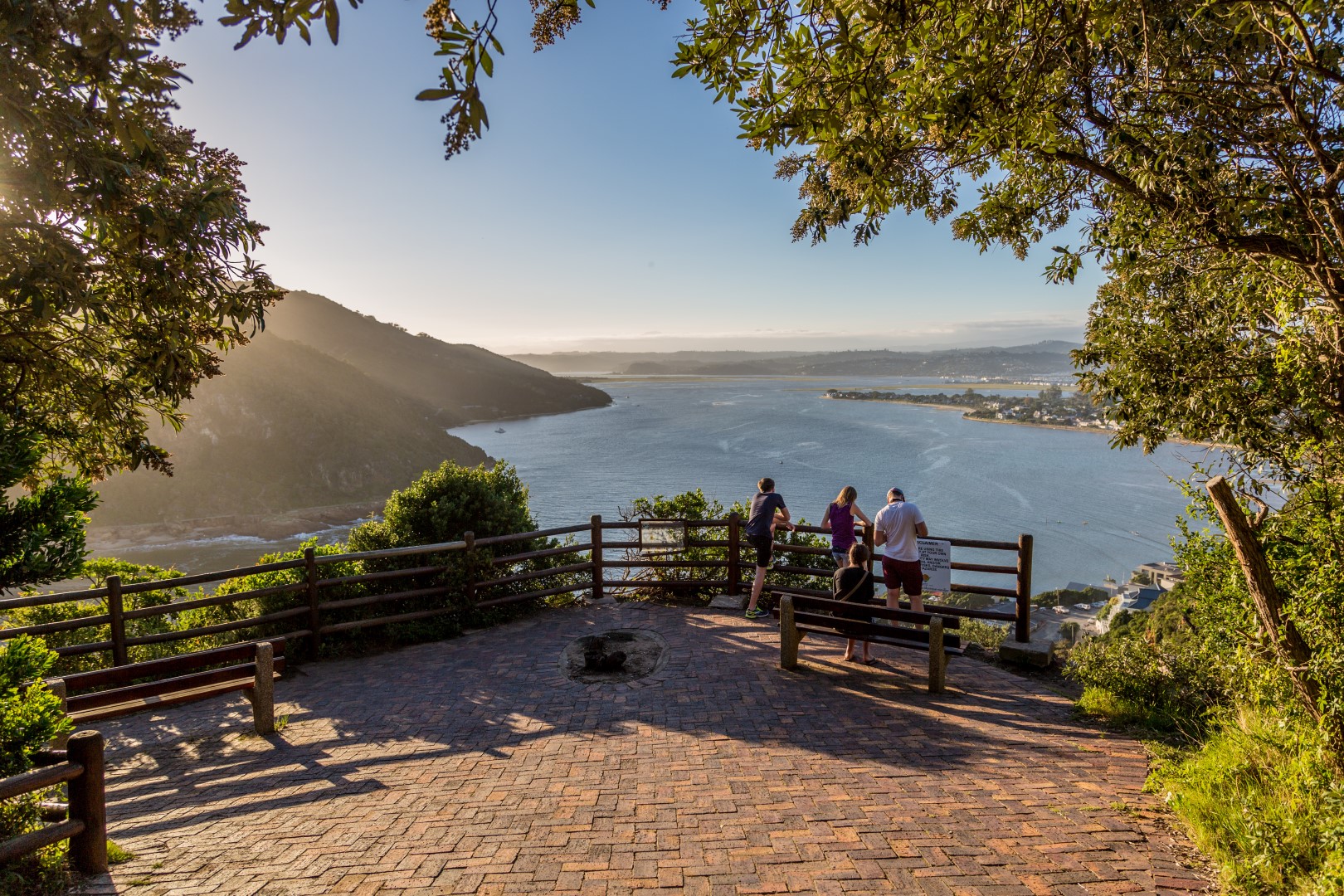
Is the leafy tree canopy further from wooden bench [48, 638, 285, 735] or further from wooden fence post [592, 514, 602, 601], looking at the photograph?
wooden fence post [592, 514, 602, 601]

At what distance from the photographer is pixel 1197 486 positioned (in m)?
4.83

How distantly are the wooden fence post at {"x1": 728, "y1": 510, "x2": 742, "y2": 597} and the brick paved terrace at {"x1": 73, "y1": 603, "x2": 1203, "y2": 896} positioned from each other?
2.34 m

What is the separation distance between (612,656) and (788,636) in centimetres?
206

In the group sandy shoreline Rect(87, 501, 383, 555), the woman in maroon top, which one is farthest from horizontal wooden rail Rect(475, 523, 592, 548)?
sandy shoreline Rect(87, 501, 383, 555)

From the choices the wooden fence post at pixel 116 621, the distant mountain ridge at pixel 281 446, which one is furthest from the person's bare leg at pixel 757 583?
the distant mountain ridge at pixel 281 446

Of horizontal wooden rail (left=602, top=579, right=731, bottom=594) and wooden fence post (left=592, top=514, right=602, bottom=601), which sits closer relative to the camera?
wooden fence post (left=592, top=514, right=602, bottom=601)

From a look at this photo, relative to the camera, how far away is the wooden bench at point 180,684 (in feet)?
17.1

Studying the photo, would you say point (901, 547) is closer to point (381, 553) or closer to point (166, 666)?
point (381, 553)

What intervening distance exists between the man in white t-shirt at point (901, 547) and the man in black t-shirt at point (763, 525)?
1428 mm

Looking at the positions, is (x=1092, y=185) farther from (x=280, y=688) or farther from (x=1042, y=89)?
(x=280, y=688)

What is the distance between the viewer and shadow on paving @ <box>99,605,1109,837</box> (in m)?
4.78

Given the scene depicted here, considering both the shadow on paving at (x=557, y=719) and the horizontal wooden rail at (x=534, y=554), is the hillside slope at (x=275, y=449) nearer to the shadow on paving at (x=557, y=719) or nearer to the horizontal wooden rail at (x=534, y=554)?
the horizontal wooden rail at (x=534, y=554)

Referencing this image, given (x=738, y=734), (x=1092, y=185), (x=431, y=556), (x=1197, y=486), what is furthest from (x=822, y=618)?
(x=431, y=556)

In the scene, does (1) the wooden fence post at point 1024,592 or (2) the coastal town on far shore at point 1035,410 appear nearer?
(1) the wooden fence post at point 1024,592
